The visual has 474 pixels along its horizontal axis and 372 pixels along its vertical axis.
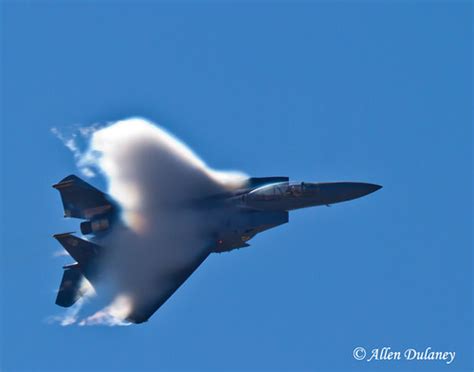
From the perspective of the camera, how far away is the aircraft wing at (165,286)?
35.8m

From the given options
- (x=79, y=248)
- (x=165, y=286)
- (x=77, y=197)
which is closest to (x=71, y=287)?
(x=79, y=248)

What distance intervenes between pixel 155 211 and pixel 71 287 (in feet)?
12.3

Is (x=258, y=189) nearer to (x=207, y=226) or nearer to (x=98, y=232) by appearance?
(x=207, y=226)

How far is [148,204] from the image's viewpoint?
123 feet

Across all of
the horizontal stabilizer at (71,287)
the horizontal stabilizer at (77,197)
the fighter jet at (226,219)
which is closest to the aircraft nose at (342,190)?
the fighter jet at (226,219)

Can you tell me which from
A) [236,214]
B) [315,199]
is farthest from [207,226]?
[315,199]

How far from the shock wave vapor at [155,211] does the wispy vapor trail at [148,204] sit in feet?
0.10

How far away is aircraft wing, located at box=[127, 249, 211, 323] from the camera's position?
35781mm

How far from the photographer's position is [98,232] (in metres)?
37.8

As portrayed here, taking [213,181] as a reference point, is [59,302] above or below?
below

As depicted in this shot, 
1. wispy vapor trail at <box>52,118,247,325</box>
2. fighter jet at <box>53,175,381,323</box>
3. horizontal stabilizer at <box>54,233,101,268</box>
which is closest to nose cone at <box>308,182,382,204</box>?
fighter jet at <box>53,175,381,323</box>

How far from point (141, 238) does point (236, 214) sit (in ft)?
10.6

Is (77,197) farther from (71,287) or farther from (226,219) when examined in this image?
(226,219)

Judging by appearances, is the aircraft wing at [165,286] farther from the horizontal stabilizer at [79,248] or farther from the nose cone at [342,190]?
the nose cone at [342,190]
